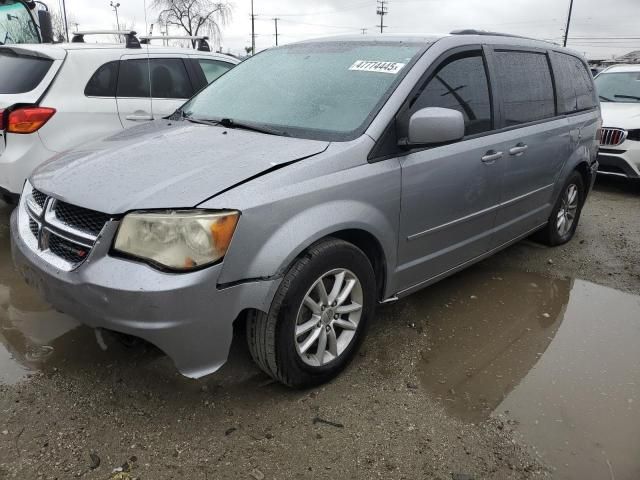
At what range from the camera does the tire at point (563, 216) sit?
463cm

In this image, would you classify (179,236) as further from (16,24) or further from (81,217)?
(16,24)

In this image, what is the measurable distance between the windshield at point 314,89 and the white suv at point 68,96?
3.22ft

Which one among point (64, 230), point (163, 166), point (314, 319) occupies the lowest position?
point (314, 319)

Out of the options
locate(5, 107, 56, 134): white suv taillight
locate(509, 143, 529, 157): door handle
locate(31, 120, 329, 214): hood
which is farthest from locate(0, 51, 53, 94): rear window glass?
locate(509, 143, 529, 157): door handle

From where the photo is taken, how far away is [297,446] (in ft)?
7.47

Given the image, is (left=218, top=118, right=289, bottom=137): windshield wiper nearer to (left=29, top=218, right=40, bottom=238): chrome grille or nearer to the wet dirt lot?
(left=29, top=218, right=40, bottom=238): chrome grille

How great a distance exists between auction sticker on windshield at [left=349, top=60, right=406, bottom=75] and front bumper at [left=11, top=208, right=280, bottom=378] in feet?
4.64

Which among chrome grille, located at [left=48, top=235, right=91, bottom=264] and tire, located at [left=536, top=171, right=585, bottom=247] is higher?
chrome grille, located at [left=48, top=235, right=91, bottom=264]

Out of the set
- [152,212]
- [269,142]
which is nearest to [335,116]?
[269,142]

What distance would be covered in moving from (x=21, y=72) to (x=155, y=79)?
117 centimetres

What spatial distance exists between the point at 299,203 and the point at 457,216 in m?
1.29

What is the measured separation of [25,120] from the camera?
4184mm

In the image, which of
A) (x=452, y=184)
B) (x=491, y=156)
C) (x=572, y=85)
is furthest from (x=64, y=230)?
(x=572, y=85)

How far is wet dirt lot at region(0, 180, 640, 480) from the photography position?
2.19m
